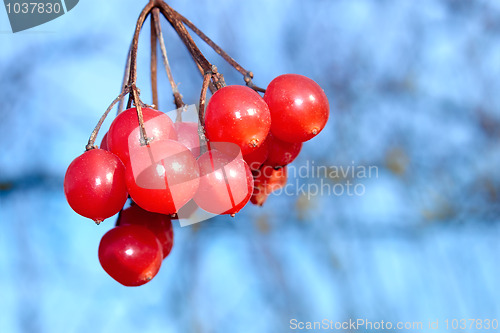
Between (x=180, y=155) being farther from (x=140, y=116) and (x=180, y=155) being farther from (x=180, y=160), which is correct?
(x=140, y=116)

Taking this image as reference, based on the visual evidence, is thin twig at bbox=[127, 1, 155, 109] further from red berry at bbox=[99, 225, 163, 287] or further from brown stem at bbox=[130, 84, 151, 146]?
red berry at bbox=[99, 225, 163, 287]

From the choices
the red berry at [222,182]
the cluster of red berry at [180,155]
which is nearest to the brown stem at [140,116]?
the cluster of red berry at [180,155]

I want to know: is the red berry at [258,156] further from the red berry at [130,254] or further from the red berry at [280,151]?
the red berry at [130,254]

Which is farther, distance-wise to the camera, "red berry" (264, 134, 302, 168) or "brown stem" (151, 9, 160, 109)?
"brown stem" (151, 9, 160, 109)

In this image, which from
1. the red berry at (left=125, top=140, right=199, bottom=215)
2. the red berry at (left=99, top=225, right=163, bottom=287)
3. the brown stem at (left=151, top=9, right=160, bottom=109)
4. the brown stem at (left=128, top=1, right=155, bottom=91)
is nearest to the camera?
the red berry at (left=125, top=140, right=199, bottom=215)

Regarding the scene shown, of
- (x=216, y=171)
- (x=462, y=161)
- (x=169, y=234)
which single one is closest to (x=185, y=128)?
(x=216, y=171)

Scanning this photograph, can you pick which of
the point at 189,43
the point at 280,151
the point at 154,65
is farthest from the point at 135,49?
the point at 280,151

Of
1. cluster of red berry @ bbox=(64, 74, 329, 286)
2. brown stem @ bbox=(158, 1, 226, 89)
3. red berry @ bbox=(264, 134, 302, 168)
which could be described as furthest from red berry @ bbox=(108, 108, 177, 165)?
red berry @ bbox=(264, 134, 302, 168)
